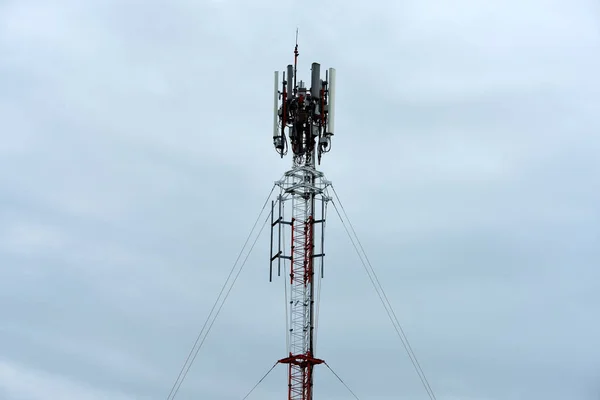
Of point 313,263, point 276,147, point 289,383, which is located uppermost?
point 276,147

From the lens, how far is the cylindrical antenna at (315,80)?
162250 mm

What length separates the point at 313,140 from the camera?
163000 mm

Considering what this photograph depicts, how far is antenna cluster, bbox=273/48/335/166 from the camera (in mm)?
162125

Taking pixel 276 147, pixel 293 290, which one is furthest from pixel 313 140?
pixel 293 290

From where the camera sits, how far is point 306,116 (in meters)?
163

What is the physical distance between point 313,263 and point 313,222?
166 inches

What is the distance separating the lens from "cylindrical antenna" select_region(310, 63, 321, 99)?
532 feet

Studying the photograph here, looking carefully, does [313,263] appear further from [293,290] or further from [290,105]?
[290,105]

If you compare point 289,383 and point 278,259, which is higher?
point 278,259

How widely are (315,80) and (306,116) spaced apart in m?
3.85

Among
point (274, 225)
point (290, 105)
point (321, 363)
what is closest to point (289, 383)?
point (321, 363)

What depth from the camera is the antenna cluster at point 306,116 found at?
162125 mm

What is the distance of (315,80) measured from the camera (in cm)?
16262

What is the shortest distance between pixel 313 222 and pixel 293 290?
732 centimetres
